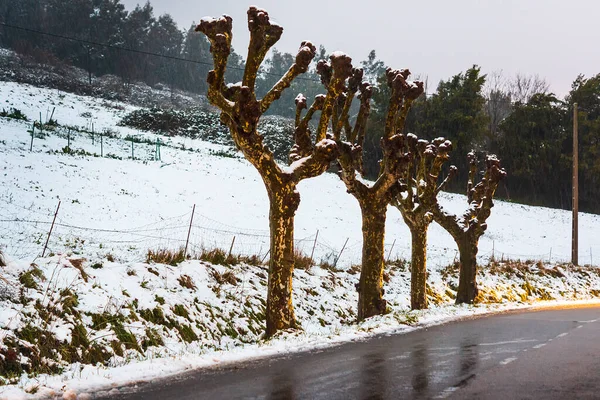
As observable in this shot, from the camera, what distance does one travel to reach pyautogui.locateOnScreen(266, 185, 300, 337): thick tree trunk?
35.5ft

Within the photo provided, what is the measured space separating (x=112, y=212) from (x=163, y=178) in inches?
436

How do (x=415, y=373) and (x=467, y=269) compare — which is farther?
(x=467, y=269)

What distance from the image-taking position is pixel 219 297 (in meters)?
13.1

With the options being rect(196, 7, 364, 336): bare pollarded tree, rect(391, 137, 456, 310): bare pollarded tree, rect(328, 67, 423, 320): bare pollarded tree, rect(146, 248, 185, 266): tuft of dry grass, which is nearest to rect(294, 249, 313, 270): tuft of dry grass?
rect(391, 137, 456, 310): bare pollarded tree

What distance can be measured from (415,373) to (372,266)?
681 centimetres

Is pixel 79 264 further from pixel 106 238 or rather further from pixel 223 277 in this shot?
pixel 106 238

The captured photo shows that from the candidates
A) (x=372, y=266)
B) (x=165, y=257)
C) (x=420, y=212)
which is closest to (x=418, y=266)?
(x=420, y=212)

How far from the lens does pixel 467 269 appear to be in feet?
61.5

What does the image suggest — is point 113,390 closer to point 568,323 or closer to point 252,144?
point 252,144

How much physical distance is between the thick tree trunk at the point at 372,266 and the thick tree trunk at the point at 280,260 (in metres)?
3.35

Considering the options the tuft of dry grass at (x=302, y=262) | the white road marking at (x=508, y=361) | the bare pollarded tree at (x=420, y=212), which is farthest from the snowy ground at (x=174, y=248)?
the white road marking at (x=508, y=361)

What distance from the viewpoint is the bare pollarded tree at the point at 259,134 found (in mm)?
10086

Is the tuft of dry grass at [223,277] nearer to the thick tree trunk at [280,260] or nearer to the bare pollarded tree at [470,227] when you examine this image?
the thick tree trunk at [280,260]

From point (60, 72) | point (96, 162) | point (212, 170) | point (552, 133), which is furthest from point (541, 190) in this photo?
point (60, 72)
